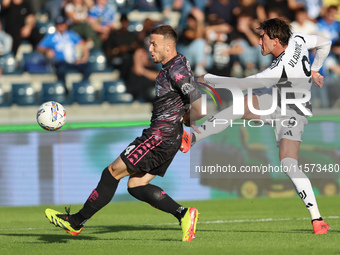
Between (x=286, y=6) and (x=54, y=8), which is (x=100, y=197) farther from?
(x=54, y=8)

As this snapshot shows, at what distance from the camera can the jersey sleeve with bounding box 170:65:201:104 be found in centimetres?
638

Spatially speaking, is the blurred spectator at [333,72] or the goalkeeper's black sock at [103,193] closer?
the goalkeeper's black sock at [103,193]

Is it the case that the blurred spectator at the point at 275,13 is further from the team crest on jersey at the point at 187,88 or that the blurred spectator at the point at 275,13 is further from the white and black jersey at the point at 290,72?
the team crest on jersey at the point at 187,88

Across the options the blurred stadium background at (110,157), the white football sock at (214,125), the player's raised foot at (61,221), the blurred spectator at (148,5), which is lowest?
the blurred stadium background at (110,157)

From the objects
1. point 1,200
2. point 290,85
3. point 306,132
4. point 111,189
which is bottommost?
point 1,200

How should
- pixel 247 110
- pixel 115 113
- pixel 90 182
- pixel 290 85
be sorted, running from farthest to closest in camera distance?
pixel 115 113
pixel 90 182
pixel 247 110
pixel 290 85

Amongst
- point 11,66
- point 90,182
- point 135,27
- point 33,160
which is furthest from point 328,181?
point 11,66

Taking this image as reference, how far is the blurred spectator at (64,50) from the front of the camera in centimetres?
1550

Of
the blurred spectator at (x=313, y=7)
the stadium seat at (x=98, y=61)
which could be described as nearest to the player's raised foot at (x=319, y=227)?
the stadium seat at (x=98, y=61)

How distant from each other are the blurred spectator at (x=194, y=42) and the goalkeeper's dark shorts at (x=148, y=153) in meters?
8.06

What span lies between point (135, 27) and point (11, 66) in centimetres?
299

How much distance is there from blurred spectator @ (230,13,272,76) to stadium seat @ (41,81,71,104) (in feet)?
12.3

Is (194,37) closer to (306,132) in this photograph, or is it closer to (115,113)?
(115,113)

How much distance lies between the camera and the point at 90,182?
11.9 m
